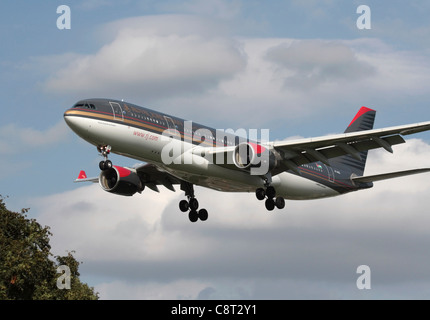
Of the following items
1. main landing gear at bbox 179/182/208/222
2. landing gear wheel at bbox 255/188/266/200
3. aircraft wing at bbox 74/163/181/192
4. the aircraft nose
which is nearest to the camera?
the aircraft nose

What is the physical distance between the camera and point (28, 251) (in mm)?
54938

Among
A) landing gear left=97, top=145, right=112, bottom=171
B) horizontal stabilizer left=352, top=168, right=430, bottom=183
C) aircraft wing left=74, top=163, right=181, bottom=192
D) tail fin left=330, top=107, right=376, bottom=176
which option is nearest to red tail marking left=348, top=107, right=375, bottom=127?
tail fin left=330, top=107, right=376, bottom=176

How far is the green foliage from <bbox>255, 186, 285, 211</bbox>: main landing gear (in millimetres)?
13307

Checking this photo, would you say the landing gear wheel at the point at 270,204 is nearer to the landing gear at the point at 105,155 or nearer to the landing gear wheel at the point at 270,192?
the landing gear wheel at the point at 270,192

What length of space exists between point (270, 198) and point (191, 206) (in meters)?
6.59

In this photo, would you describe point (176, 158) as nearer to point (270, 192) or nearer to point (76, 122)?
point (76, 122)

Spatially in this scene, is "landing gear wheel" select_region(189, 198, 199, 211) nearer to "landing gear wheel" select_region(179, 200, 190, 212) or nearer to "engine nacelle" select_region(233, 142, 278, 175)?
"landing gear wheel" select_region(179, 200, 190, 212)

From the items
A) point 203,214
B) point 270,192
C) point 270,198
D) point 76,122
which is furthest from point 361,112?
point 76,122

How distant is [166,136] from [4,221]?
50.9 feet

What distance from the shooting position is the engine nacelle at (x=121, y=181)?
180ft

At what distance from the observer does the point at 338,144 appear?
5144 centimetres

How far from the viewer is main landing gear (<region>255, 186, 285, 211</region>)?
2142 inches
